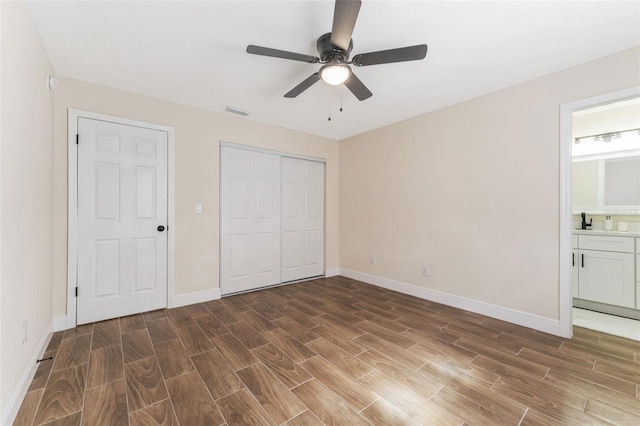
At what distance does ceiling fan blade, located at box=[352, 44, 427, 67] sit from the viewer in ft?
5.62

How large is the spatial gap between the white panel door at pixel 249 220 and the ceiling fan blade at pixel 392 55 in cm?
240

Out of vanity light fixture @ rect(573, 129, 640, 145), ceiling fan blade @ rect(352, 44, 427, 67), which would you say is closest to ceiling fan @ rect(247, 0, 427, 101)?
ceiling fan blade @ rect(352, 44, 427, 67)

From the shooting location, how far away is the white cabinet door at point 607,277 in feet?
9.16

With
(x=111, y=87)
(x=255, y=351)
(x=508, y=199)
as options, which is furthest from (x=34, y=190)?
(x=508, y=199)

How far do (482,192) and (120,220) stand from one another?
13.4 feet

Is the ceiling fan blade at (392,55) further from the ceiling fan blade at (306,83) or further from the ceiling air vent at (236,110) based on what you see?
the ceiling air vent at (236,110)


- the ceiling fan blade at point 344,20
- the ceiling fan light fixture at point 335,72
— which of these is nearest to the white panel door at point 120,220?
the ceiling fan light fixture at point 335,72

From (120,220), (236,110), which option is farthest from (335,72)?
(120,220)

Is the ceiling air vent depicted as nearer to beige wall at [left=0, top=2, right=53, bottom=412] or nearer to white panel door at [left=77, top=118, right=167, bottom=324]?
white panel door at [left=77, top=118, right=167, bottom=324]

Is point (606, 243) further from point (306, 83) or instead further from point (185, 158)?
point (185, 158)

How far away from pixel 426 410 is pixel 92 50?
12.0ft

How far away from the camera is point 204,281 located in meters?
3.36

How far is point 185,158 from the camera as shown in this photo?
322 centimetres

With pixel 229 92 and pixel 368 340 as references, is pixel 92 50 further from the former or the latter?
pixel 368 340
